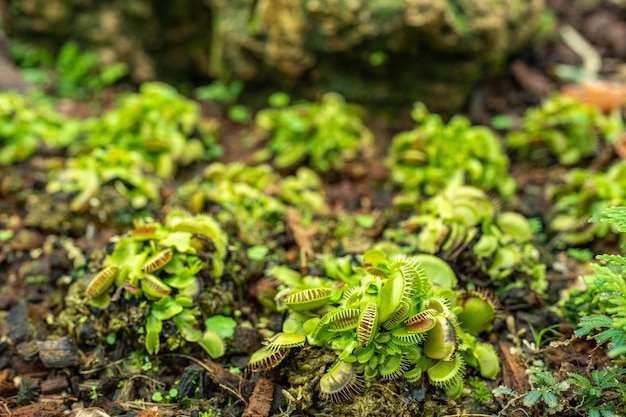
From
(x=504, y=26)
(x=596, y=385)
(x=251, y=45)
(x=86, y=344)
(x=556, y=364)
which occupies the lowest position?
(x=86, y=344)

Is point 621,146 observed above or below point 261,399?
above

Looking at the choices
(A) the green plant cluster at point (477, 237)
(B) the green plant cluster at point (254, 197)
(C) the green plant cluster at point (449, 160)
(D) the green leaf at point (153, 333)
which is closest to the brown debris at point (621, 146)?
(C) the green plant cluster at point (449, 160)

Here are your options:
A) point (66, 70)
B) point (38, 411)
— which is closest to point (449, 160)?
point (38, 411)

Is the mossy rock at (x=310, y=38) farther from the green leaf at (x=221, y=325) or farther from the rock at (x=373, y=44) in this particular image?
the green leaf at (x=221, y=325)

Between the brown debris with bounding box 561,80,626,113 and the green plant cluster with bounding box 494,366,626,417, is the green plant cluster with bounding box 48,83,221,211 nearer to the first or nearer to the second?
the green plant cluster with bounding box 494,366,626,417

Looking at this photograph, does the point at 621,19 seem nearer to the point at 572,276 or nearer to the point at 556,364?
the point at 572,276

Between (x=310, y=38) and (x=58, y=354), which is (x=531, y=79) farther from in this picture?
(x=58, y=354)

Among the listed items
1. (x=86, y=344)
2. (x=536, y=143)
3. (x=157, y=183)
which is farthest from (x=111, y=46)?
(x=536, y=143)
